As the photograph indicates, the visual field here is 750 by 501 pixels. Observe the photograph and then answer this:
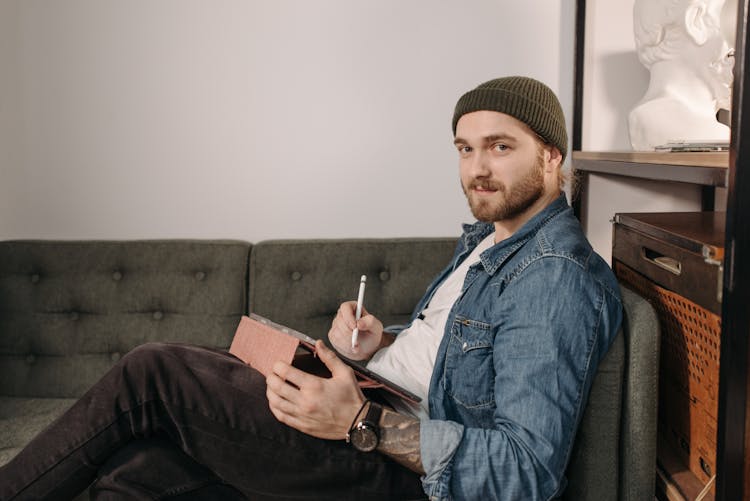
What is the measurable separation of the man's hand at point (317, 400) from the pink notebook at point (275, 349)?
41mm

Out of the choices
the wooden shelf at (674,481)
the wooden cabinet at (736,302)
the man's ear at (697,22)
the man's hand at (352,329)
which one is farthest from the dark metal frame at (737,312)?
the man's hand at (352,329)

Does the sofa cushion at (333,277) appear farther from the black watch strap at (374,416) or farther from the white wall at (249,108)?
the black watch strap at (374,416)

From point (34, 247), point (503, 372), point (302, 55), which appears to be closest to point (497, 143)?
point (503, 372)

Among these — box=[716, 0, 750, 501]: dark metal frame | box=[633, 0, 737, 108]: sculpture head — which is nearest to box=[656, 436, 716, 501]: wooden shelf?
box=[716, 0, 750, 501]: dark metal frame

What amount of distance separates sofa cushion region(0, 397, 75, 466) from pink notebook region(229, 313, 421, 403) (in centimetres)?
61

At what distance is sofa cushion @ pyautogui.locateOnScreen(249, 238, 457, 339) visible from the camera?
6.01 ft

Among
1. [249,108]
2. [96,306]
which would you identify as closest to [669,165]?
[249,108]

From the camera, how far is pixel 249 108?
206 centimetres

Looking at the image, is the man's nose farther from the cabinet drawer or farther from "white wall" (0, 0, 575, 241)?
"white wall" (0, 0, 575, 241)

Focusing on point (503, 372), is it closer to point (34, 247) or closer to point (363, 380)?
point (363, 380)

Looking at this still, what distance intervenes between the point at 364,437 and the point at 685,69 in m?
1.00

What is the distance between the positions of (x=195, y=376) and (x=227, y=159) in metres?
1.02

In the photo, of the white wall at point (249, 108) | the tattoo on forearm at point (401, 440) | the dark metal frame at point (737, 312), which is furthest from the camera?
the white wall at point (249, 108)

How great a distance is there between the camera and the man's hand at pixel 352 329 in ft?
4.97
